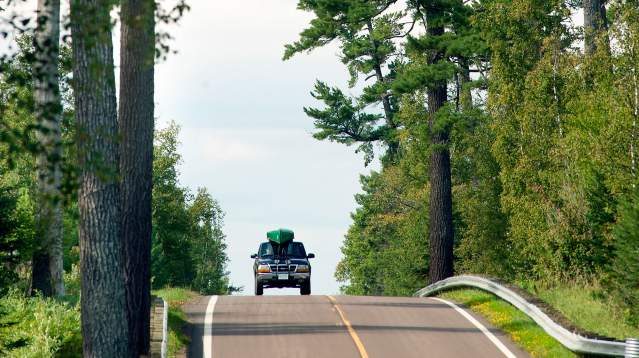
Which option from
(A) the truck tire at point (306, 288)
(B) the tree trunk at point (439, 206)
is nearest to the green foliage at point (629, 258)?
(A) the truck tire at point (306, 288)

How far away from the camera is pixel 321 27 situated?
2039 inches

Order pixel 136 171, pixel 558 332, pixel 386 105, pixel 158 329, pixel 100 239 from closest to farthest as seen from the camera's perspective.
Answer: pixel 100 239, pixel 136 171, pixel 558 332, pixel 158 329, pixel 386 105

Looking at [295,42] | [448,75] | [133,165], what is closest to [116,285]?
[133,165]

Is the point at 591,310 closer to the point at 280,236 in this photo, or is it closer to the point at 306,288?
the point at 306,288

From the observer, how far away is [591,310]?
2658 centimetres

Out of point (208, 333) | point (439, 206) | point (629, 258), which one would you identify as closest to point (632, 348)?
point (629, 258)

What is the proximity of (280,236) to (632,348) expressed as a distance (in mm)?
Result: 22005

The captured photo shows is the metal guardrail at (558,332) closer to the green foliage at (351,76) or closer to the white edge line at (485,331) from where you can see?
the white edge line at (485,331)

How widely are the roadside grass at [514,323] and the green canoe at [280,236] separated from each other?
794cm

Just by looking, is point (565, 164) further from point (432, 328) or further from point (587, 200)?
point (432, 328)

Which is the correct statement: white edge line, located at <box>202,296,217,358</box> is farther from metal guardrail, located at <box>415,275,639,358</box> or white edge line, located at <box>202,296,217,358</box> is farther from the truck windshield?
the truck windshield

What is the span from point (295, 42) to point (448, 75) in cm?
1273

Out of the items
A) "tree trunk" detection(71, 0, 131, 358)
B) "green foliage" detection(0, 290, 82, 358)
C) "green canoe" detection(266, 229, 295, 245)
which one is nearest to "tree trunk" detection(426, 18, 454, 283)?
"green canoe" detection(266, 229, 295, 245)

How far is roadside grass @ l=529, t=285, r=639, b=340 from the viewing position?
24.1 m
